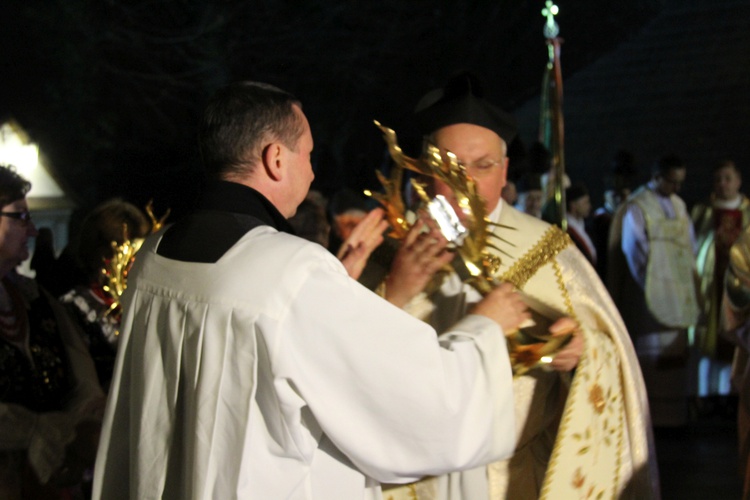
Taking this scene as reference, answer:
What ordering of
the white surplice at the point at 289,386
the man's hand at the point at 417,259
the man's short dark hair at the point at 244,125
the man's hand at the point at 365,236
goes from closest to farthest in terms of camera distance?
the white surplice at the point at 289,386
the man's short dark hair at the point at 244,125
the man's hand at the point at 417,259
the man's hand at the point at 365,236

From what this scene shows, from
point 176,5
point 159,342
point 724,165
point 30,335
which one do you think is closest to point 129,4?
point 176,5

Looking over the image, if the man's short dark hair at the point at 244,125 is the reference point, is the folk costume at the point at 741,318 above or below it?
below

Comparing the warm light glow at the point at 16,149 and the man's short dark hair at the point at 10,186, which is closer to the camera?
the man's short dark hair at the point at 10,186

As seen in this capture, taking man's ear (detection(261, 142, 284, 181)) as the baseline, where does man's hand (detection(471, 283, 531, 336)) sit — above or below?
below

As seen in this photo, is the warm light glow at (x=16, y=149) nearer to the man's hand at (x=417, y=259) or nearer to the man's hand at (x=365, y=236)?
the man's hand at (x=365, y=236)

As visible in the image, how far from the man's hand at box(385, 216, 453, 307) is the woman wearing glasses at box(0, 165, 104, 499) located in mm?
1467

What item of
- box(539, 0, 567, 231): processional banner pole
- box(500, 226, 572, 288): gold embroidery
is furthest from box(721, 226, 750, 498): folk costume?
box(500, 226, 572, 288): gold embroidery

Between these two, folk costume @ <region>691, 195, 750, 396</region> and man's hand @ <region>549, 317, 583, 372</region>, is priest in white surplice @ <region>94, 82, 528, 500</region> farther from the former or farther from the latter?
folk costume @ <region>691, 195, 750, 396</region>

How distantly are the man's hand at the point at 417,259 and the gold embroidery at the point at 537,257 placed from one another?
0.41 m

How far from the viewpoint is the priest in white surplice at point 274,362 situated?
1.95 meters

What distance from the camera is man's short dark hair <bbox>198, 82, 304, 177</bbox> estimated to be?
2090mm

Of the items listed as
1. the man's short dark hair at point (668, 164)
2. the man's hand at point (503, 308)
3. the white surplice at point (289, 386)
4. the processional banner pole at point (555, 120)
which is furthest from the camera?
Result: the man's short dark hair at point (668, 164)

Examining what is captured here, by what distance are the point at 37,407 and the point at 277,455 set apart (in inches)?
66.0

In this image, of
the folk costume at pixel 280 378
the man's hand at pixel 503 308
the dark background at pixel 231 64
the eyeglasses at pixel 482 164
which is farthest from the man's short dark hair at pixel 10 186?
the dark background at pixel 231 64
